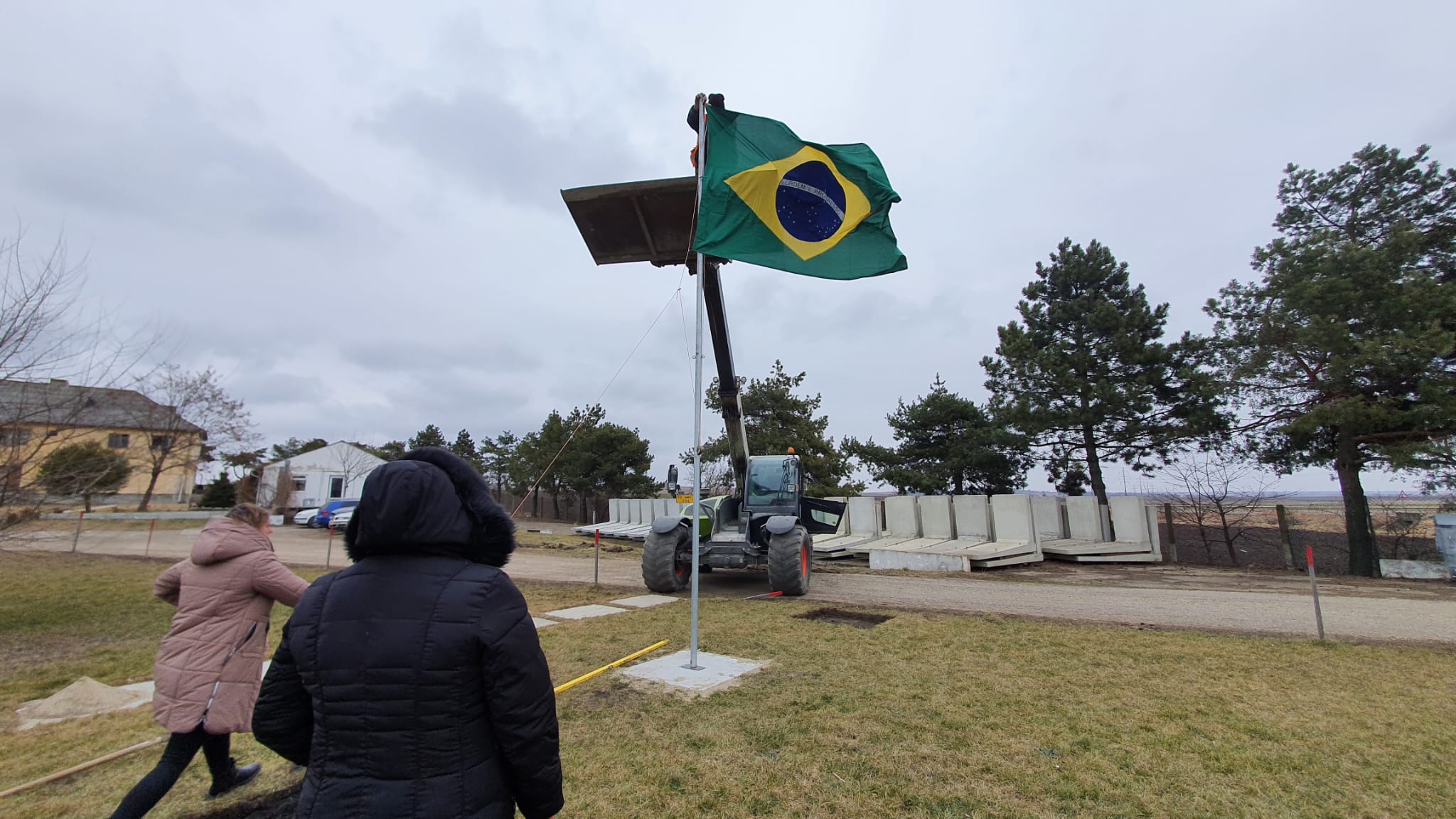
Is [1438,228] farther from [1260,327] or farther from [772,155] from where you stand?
[772,155]

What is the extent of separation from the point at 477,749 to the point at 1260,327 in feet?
66.8

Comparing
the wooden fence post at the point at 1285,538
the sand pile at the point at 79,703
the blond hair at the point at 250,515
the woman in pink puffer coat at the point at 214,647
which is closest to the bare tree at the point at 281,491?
the sand pile at the point at 79,703

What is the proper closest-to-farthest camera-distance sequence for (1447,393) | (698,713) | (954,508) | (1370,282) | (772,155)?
(698,713)
(772,155)
(1447,393)
(1370,282)
(954,508)

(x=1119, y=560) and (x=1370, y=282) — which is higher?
(x=1370, y=282)

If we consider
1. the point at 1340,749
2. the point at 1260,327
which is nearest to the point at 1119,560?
the point at 1260,327

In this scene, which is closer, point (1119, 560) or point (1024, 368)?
point (1119, 560)

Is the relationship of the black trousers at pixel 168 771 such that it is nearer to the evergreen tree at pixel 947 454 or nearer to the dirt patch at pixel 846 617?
the dirt patch at pixel 846 617

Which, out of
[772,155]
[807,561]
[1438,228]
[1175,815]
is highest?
[1438,228]

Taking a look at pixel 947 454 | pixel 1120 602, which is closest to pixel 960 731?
pixel 1120 602

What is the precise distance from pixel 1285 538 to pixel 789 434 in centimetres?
1820

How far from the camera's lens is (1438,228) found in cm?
1449

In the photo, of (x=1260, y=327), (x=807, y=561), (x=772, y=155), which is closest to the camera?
(x=772, y=155)

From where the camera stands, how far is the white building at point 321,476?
129 ft

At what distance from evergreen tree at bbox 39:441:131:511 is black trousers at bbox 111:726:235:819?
5.84m
